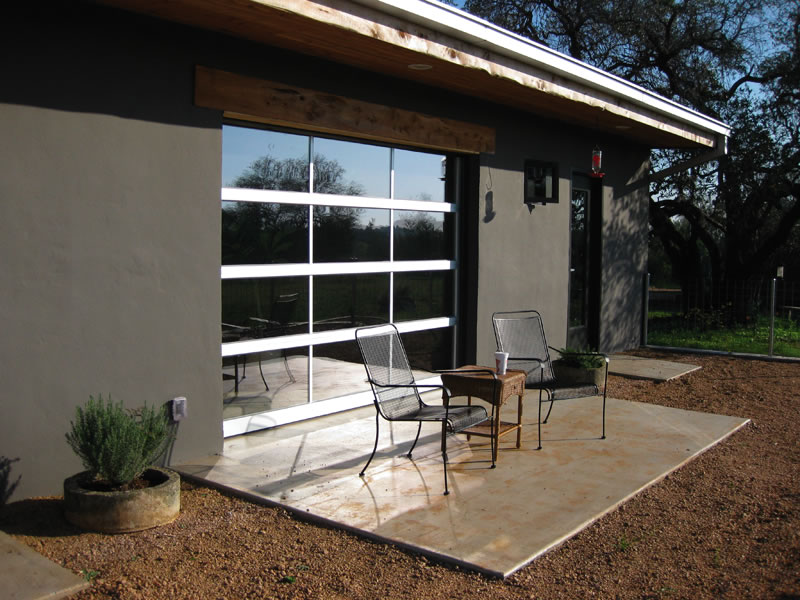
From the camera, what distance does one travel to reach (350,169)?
21.6 ft

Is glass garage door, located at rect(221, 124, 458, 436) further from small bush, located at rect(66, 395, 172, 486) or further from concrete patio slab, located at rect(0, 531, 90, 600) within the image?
concrete patio slab, located at rect(0, 531, 90, 600)

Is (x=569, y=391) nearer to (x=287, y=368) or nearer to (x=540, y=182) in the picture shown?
(x=287, y=368)

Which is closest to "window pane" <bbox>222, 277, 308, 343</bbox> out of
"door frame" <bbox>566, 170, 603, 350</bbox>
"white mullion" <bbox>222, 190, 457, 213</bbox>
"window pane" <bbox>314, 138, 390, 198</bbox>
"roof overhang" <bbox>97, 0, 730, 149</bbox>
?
"white mullion" <bbox>222, 190, 457, 213</bbox>

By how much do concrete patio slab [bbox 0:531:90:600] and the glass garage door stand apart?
2.26 meters

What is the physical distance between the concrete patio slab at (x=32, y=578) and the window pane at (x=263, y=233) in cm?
256

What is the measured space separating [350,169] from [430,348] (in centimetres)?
213

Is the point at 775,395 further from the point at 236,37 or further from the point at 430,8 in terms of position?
the point at 236,37

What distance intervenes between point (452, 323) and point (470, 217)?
113 centimetres

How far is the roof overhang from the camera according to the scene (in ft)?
15.5

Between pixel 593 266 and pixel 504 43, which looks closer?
pixel 504 43

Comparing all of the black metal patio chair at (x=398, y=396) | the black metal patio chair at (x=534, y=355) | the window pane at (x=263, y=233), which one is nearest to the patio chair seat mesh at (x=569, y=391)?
the black metal patio chair at (x=534, y=355)

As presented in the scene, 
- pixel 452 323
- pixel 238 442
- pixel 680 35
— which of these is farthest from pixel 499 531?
pixel 680 35

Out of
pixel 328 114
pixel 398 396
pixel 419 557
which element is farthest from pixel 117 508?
pixel 328 114

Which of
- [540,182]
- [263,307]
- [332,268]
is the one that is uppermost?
[540,182]
